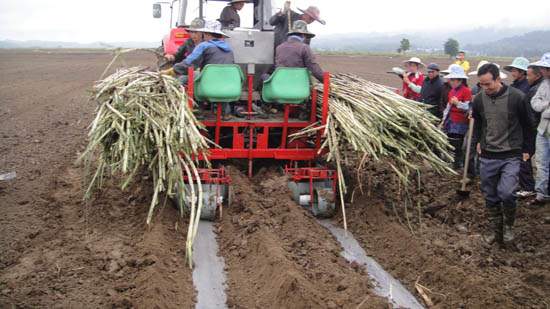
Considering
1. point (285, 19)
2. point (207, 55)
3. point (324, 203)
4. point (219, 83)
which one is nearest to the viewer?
point (324, 203)

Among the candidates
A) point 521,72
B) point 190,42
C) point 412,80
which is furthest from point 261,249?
point 412,80

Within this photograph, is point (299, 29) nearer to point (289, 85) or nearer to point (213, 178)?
point (289, 85)

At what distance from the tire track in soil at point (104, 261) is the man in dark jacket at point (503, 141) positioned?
3.08 m

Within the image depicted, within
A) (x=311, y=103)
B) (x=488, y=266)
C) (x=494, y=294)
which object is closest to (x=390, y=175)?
(x=311, y=103)

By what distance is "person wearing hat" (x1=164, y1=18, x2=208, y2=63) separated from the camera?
21.1 ft

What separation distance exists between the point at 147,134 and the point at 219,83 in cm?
125

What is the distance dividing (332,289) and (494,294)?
1.21m

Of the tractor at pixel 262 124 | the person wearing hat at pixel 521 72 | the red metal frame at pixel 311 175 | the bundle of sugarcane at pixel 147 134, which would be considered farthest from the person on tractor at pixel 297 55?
the person wearing hat at pixel 521 72

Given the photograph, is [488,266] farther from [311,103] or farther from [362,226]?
[311,103]

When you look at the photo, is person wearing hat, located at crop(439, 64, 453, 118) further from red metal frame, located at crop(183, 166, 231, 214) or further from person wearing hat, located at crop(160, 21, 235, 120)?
red metal frame, located at crop(183, 166, 231, 214)

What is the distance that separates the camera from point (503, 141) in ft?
16.5

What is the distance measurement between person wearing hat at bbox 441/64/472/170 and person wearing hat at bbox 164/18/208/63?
3.27 meters

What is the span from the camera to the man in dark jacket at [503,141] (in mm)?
4977

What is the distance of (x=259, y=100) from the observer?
7.54 m
